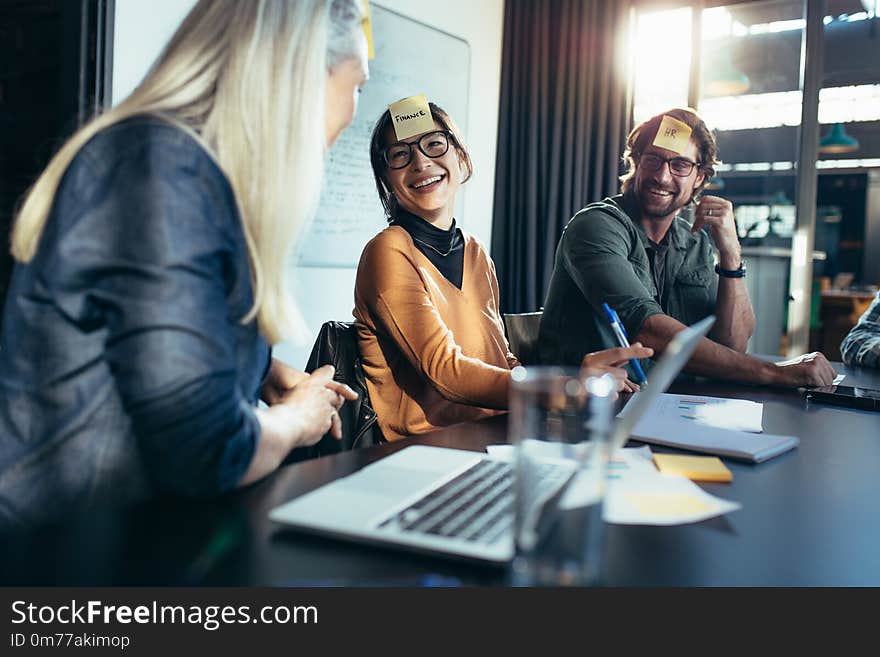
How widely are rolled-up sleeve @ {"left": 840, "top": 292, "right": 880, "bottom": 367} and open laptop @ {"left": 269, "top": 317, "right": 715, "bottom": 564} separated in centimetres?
153

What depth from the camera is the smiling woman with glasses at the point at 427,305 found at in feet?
4.81

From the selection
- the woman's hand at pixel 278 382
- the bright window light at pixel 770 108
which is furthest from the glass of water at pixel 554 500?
the bright window light at pixel 770 108

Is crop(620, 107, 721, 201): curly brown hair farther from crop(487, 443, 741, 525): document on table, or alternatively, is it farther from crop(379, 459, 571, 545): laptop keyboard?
crop(379, 459, 571, 545): laptop keyboard

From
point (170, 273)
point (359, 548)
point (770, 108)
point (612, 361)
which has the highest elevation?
point (770, 108)

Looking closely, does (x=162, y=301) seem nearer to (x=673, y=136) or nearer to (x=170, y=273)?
(x=170, y=273)

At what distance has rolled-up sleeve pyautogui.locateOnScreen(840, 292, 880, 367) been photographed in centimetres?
200

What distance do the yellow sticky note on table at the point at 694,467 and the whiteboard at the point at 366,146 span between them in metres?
2.38

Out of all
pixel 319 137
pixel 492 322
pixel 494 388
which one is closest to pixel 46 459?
pixel 319 137

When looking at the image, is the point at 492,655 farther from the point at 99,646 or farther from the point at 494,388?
the point at 494,388

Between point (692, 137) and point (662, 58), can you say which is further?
point (662, 58)

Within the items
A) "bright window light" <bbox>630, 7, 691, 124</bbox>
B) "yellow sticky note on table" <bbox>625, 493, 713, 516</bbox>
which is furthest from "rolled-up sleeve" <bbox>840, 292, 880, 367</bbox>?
"bright window light" <bbox>630, 7, 691, 124</bbox>

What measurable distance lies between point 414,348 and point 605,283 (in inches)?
24.4

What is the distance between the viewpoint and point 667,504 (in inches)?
31.0

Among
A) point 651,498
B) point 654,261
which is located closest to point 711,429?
point 651,498
